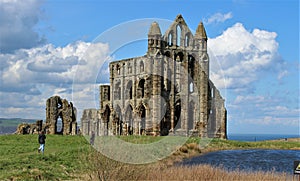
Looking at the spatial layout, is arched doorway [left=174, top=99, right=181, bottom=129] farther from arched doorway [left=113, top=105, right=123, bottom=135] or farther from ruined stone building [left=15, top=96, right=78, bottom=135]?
ruined stone building [left=15, top=96, right=78, bottom=135]

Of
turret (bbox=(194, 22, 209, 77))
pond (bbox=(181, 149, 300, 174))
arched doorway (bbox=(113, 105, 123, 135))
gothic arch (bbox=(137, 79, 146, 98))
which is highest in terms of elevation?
turret (bbox=(194, 22, 209, 77))

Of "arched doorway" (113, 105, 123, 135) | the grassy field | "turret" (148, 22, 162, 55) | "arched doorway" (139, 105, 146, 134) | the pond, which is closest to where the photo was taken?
the grassy field

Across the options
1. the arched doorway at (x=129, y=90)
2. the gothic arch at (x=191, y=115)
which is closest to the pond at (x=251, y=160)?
the gothic arch at (x=191, y=115)

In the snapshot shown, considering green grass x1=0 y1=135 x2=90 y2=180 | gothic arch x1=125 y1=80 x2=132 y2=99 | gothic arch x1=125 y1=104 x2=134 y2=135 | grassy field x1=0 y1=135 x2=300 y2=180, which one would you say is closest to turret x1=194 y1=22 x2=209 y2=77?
gothic arch x1=125 y1=80 x2=132 y2=99

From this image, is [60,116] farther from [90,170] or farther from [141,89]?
[90,170]

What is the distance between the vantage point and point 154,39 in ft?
190

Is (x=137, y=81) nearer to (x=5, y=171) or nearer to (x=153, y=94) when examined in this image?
(x=153, y=94)

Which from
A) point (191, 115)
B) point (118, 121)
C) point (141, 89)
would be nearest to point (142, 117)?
point (141, 89)

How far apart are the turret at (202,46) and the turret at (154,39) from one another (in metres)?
6.24

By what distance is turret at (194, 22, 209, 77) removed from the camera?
6103 cm

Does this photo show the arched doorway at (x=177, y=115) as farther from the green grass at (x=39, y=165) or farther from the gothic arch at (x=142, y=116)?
the green grass at (x=39, y=165)

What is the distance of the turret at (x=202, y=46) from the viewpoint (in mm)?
61031

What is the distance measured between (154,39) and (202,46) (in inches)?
306

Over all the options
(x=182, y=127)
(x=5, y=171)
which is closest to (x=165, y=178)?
(x=5, y=171)
